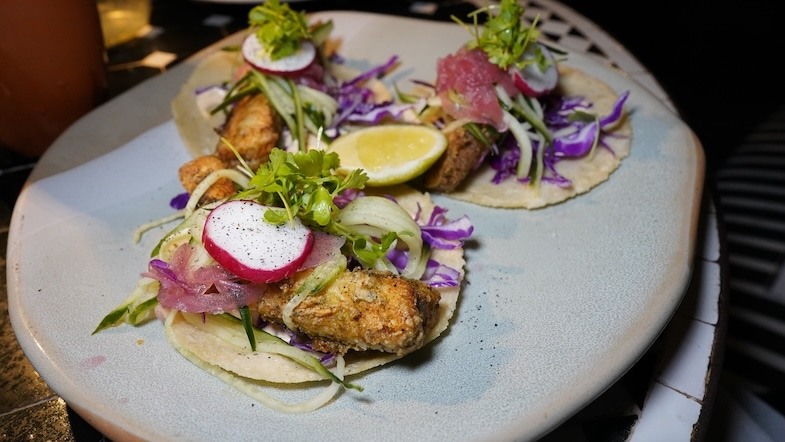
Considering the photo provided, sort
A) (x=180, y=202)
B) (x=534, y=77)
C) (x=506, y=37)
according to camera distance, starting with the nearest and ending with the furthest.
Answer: (x=180, y=202), (x=506, y=37), (x=534, y=77)

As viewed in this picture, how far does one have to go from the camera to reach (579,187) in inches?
140

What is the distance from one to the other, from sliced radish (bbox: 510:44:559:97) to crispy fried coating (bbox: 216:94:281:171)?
4.49 ft

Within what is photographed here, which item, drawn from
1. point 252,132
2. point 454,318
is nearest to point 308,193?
point 454,318

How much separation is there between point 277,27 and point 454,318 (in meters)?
2.10

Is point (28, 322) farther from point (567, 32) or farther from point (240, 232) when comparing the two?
point (567, 32)

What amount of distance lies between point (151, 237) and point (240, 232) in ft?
2.87

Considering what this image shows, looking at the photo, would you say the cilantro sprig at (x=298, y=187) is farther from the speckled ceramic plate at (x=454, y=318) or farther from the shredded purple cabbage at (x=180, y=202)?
the shredded purple cabbage at (x=180, y=202)

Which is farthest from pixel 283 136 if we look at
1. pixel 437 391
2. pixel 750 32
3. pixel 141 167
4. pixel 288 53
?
pixel 750 32

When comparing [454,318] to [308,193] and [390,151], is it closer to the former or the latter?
[308,193]

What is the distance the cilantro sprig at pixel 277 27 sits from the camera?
3.96m

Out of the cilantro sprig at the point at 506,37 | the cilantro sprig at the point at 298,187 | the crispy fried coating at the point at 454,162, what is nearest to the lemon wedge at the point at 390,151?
the crispy fried coating at the point at 454,162

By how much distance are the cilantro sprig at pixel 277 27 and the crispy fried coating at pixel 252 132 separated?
299 mm

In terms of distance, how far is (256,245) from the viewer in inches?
102

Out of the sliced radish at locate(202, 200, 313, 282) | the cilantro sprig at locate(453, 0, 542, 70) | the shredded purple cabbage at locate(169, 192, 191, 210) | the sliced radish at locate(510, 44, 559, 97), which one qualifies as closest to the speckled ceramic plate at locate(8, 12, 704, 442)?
the shredded purple cabbage at locate(169, 192, 191, 210)
